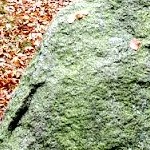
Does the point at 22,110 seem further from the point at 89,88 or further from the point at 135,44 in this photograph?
the point at 135,44

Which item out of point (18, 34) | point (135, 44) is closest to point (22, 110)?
point (135, 44)

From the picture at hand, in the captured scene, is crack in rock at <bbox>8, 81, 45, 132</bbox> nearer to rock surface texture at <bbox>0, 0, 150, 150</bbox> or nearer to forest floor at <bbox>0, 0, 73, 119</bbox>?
rock surface texture at <bbox>0, 0, 150, 150</bbox>

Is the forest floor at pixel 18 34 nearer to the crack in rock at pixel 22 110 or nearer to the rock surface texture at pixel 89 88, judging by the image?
the crack in rock at pixel 22 110

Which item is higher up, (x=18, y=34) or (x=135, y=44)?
(x=135, y=44)

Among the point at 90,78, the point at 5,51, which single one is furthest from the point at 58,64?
the point at 5,51

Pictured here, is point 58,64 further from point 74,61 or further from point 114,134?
point 114,134


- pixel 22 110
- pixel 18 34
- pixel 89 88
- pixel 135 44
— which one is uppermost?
pixel 135 44

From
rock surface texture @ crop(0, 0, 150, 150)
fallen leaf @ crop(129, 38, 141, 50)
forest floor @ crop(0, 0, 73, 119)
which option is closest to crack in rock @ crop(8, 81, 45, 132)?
rock surface texture @ crop(0, 0, 150, 150)

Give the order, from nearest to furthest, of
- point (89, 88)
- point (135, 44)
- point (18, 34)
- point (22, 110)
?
point (89, 88) → point (135, 44) → point (22, 110) → point (18, 34)
